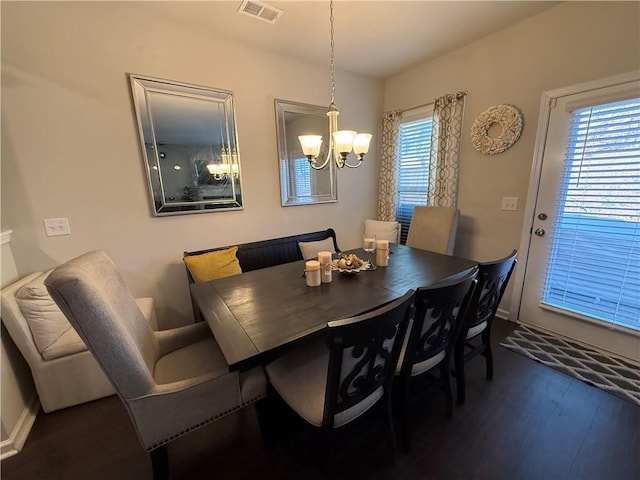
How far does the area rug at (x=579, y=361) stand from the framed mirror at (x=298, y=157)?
7.93 ft

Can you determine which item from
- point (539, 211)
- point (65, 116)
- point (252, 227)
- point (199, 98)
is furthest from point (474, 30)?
point (65, 116)

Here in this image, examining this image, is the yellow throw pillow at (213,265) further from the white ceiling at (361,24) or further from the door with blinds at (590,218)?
the door with blinds at (590,218)

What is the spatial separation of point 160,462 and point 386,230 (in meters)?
2.77

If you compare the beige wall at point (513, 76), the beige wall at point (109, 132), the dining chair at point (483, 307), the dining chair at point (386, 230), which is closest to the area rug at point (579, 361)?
the dining chair at point (483, 307)

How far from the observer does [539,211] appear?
7.63 feet

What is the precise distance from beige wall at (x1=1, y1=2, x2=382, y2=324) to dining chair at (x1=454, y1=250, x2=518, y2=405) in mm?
2093

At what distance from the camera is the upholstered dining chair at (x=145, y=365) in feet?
3.04

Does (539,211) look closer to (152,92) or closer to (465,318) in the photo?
(465,318)

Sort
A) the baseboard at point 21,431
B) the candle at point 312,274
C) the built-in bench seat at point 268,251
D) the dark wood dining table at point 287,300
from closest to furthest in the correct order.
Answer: the dark wood dining table at point 287,300 → the baseboard at point 21,431 → the candle at point 312,274 → the built-in bench seat at point 268,251

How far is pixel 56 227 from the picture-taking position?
191 cm

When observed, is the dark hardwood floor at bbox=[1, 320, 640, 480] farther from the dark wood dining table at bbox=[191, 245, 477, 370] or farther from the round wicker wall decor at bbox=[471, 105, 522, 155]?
the round wicker wall decor at bbox=[471, 105, 522, 155]

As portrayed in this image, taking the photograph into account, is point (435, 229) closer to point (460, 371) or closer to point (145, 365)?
point (460, 371)

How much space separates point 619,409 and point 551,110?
7.32 feet

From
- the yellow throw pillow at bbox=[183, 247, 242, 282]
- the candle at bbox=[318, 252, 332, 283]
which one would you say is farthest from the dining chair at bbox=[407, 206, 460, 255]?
the yellow throw pillow at bbox=[183, 247, 242, 282]
